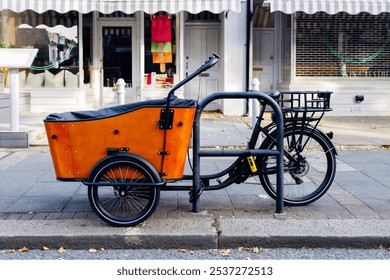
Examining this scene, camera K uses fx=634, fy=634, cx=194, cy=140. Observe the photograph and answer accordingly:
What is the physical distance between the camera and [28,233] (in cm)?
542

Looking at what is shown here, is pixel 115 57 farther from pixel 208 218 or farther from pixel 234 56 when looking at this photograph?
pixel 208 218

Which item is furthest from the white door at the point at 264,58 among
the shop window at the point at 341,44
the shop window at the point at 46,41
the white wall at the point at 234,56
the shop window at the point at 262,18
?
the shop window at the point at 46,41

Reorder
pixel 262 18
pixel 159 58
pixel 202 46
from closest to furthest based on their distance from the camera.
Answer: pixel 159 58, pixel 262 18, pixel 202 46

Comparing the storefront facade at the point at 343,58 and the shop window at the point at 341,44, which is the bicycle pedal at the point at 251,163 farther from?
the shop window at the point at 341,44

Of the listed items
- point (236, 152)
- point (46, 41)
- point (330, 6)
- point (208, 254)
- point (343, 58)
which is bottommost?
point (208, 254)

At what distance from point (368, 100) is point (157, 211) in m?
10.9

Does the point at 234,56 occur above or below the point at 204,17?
below

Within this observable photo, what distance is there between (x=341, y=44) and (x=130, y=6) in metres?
5.38

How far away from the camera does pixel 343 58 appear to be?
622 inches

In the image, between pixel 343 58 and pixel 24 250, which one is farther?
pixel 343 58

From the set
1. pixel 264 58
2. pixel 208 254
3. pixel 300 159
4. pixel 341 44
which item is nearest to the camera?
pixel 208 254

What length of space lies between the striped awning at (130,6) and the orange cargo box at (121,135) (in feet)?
28.6

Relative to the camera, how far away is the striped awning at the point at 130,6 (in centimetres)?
1402

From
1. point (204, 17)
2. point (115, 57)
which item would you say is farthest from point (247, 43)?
point (115, 57)
